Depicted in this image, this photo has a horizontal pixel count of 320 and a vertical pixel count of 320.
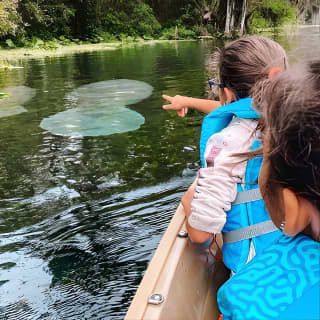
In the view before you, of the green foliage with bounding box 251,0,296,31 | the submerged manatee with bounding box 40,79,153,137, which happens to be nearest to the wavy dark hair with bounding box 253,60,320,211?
the submerged manatee with bounding box 40,79,153,137

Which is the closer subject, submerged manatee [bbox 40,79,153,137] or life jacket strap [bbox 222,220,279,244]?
life jacket strap [bbox 222,220,279,244]

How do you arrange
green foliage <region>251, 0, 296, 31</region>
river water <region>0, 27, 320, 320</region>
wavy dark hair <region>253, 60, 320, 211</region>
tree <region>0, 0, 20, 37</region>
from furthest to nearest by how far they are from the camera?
green foliage <region>251, 0, 296, 31</region> < tree <region>0, 0, 20, 37</region> < river water <region>0, 27, 320, 320</region> < wavy dark hair <region>253, 60, 320, 211</region>

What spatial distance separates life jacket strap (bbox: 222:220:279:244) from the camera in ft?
4.03

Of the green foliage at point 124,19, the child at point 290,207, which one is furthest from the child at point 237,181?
the green foliage at point 124,19

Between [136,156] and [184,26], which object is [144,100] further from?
[184,26]

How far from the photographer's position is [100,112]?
18.9ft

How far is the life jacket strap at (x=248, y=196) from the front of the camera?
126cm

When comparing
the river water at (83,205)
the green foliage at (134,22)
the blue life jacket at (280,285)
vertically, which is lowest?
the river water at (83,205)

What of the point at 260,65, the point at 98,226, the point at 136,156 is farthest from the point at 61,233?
the point at 260,65

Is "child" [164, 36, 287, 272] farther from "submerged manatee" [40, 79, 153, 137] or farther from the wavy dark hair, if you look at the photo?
"submerged manatee" [40, 79, 153, 137]

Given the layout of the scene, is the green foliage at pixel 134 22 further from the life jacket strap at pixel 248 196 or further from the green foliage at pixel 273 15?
the life jacket strap at pixel 248 196

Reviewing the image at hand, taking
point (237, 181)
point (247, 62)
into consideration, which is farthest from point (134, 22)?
point (237, 181)

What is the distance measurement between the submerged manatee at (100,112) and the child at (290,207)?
424 cm

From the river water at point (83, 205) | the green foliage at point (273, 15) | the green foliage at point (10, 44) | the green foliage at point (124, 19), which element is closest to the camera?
the river water at point (83, 205)
